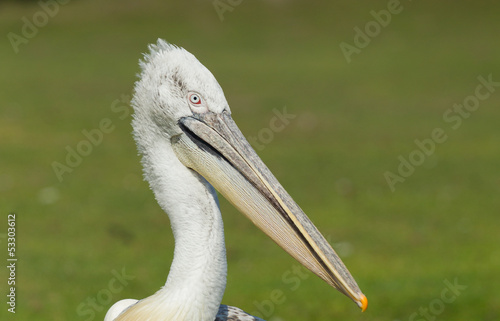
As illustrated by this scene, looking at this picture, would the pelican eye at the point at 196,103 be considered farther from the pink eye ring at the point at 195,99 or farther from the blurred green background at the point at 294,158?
the blurred green background at the point at 294,158

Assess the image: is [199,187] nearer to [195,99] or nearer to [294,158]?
[195,99]

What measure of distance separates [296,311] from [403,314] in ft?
2.86

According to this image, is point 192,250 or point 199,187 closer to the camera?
point 192,250

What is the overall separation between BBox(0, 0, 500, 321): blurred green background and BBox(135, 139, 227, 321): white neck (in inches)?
108

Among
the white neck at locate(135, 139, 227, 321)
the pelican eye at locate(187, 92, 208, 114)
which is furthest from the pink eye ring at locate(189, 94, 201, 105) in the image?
the white neck at locate(135, 139, 227, 321)

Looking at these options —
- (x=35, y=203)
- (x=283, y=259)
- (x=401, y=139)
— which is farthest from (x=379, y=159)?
(x=35, y=203)

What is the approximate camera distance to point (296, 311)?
608cm

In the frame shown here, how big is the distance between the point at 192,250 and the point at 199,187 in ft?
0.96

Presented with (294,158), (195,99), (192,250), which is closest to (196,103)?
(195,99)

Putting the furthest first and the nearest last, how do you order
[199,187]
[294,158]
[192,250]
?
[294,158]
[199,187]
[192,250]

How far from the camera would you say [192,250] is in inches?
128

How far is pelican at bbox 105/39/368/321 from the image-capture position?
3.19 m

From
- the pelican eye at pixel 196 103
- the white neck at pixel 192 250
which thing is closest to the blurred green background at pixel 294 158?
the white neck at pixel 192 250

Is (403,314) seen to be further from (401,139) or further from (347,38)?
(347,38)
